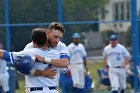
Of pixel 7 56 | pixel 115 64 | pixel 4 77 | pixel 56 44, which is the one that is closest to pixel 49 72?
pixel 56 44

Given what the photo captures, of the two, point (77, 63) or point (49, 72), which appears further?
point (77, 63)

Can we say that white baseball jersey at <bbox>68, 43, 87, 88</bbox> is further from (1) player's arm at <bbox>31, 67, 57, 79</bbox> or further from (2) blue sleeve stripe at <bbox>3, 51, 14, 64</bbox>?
(2) blue sleeve stripe at <bbox>3, 51, 14, 64</bbox>

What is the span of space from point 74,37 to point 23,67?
973cm

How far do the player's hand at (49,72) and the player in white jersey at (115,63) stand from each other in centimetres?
822

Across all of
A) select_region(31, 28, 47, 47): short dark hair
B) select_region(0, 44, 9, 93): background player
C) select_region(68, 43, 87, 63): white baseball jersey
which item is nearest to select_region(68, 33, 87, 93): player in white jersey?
select_region(68, 43, 87, 63): white baseball jersey

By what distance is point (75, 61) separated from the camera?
16.4 metres

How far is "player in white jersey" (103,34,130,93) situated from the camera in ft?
50.6

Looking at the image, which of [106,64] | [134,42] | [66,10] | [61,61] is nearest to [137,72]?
[134,42]

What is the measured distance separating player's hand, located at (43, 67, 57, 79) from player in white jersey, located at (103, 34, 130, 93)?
8223 millimetres

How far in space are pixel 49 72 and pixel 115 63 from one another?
8460 millimetres

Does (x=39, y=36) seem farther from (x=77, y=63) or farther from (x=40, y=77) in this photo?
(x=77, y=63)

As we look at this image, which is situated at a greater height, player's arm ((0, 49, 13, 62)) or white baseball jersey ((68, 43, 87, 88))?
player's arm ((0, 49, 13, 62))

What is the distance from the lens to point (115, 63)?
15492mm

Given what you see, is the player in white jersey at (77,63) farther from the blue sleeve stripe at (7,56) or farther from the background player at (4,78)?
the blue sleeve stripe at (7,56)
